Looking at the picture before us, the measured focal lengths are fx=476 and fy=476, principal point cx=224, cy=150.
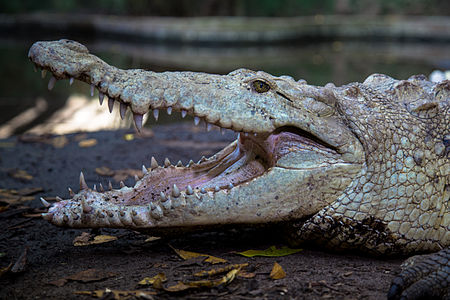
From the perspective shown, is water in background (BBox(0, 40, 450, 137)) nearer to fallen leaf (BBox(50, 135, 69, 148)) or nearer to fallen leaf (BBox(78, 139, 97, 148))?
fallen leaf (BBox(50, 135, 69, 148))

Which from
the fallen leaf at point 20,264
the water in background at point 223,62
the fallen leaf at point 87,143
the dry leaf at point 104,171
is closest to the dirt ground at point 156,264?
the fallen leaf at point 20,264

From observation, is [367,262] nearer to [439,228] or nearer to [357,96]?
[439,228]

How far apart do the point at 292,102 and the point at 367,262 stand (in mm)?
968

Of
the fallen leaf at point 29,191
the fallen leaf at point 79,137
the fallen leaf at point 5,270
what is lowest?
the fallen leaf at point 5,270

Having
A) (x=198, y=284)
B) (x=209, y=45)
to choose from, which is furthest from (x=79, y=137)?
(x=209, y=45)

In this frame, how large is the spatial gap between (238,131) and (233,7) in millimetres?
19744

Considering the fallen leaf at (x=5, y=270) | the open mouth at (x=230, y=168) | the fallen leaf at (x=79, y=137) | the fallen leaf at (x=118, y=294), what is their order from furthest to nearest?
1. the fallen leaf at (x=79, y=137)
2. the open mouth at (x=230, y=168)
3. the fallen leaf at (x=5, y=270)
4. the fallen leaf at (x=118, y=294)

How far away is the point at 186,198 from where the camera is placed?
2.46 m

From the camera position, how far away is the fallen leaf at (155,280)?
2237 mm

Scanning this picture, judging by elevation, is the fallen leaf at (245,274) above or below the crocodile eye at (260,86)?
below

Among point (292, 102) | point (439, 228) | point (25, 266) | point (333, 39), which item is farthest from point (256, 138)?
point (333, 39)

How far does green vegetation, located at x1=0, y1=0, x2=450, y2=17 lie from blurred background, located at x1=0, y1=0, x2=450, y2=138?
0.16 feet

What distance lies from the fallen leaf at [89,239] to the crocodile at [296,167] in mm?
424

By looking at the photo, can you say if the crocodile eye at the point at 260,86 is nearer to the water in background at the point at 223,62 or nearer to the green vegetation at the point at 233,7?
the water in background at the point at 223,62
